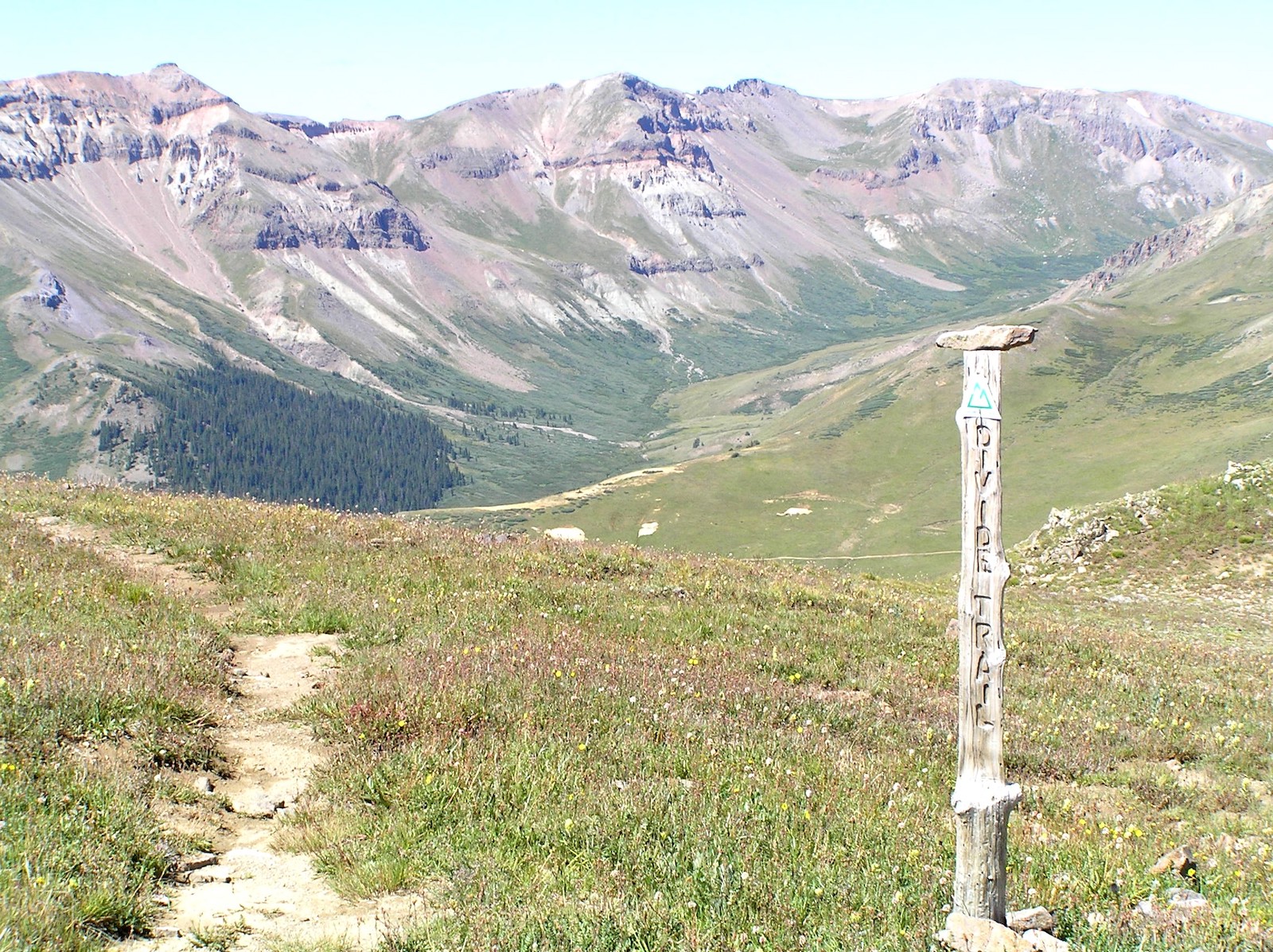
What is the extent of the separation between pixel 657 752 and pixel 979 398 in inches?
211

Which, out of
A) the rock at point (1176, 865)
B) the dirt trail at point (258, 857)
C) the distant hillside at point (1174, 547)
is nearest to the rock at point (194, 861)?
the dirt trail at point (258, 857)

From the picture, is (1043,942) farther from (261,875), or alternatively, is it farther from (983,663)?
(261,875)

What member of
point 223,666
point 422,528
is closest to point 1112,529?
point 422,528

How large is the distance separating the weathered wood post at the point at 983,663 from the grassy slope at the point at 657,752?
0.57 m

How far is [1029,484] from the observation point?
559 feet

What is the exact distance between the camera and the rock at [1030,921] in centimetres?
720

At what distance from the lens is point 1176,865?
8.84 metres

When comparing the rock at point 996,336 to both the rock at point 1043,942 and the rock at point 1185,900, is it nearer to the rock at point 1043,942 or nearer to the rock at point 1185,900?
the rock at point 1043,942

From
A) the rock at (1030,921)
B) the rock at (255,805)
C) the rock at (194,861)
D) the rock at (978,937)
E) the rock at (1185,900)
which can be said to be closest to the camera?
the rock at (978,937)

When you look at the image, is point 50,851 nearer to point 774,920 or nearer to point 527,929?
point 527,929

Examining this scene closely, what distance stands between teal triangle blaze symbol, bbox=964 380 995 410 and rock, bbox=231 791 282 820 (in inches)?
296

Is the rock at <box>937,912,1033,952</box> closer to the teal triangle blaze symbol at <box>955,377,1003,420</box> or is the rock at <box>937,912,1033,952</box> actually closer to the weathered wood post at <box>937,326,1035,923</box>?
the weathered wood post at <box>937,326,1035,923</box>

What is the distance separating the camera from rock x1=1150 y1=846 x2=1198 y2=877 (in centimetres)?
872

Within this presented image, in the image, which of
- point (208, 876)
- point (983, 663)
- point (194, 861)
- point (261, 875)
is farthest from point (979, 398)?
point (194, 861)
